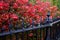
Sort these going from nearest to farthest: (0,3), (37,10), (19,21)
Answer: (0,3), (19,21), (37,10)

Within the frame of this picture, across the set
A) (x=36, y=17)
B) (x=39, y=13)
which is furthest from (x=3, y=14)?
(x=39, y=13)

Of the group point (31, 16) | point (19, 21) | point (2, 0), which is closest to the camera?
point (2, 0)

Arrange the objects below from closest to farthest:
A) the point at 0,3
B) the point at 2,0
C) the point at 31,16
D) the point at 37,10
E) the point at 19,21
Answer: the point at 0,3
the point at 2,0
the point at 19,21
the point at 31,16
the point at 37,10

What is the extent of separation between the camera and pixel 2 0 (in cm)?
384

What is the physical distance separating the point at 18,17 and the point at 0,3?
71 centimetres

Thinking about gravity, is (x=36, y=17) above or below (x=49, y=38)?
above

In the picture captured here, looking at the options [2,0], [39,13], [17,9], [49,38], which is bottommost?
[49,38]

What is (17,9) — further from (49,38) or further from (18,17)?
(49,38)

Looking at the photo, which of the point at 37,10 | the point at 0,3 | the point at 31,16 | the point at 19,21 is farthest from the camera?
the point at 37,10

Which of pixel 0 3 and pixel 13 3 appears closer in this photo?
pixel 0 3

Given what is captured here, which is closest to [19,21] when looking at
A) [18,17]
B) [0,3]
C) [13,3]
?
[18,17]

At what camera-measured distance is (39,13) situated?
16.7 ft

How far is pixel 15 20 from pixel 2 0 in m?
0.51

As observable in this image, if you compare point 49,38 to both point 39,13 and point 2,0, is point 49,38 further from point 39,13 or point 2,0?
point 2,0
